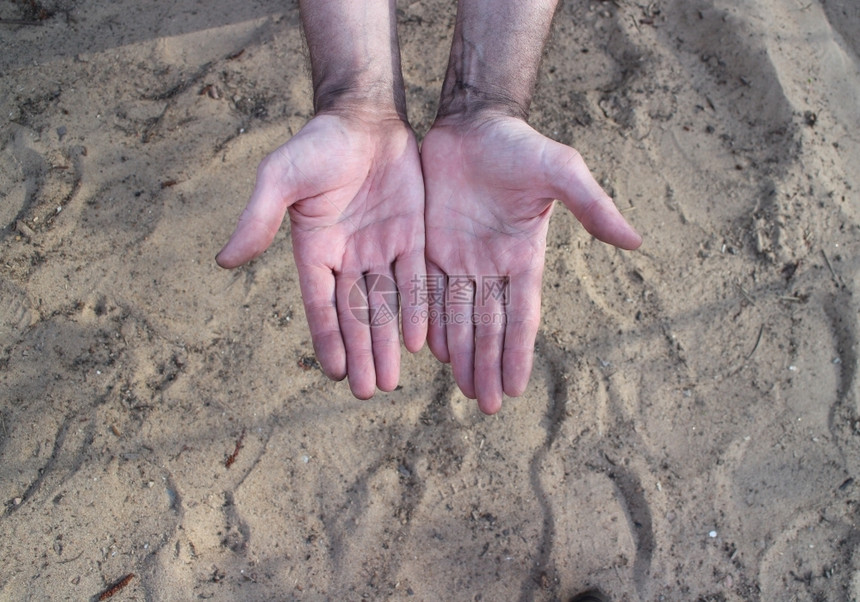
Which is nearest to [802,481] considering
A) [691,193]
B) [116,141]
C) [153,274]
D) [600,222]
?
[691,193]

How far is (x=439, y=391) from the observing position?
8.23 ft

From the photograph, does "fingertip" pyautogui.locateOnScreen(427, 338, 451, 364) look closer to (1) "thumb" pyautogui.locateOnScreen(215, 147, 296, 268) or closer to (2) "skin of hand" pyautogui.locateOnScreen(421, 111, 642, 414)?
(2) "skin of hand" pyautogui.locateOnScreen(421, 111, 642, 414)

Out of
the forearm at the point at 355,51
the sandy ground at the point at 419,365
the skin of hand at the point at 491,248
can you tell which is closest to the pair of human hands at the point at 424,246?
the skin of hand at the point at 491,248

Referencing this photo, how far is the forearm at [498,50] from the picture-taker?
2.58m

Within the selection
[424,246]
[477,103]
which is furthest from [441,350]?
[477,103]

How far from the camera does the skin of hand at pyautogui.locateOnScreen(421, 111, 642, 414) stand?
2.09m

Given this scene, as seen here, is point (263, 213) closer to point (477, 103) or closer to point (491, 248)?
point (491, 248)

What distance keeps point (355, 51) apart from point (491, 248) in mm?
1143

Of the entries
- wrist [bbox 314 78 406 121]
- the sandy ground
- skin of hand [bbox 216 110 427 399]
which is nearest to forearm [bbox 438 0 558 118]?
wrist [bbox 314 78 406 121]

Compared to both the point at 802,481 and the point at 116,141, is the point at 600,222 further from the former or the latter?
the point at 116,141

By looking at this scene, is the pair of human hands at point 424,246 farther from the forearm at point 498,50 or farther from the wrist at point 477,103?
the forearm at point 498,50

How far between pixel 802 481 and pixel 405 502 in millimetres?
1622

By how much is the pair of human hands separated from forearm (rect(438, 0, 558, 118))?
29 centimetres

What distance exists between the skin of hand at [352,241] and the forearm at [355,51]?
0.84ft
